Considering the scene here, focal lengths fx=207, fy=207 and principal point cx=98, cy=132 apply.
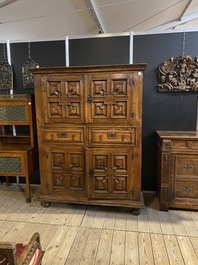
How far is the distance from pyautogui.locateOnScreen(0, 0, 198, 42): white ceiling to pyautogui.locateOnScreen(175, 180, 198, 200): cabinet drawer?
206cm

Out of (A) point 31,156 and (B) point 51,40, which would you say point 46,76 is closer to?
(B) point 51,40

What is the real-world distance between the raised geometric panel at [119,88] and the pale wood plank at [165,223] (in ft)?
5.11

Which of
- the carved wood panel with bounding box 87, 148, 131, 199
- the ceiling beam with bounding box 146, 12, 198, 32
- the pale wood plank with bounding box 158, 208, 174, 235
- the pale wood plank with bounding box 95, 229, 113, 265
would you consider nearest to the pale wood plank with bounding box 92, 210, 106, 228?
the pale wood plank with bounding box 95, 229, 113, 265

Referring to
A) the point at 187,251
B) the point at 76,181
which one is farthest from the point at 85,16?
the point at 187,251

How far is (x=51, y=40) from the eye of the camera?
3.04 meters

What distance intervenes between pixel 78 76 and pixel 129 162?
120 cm

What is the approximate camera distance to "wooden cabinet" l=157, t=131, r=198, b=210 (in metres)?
2.48

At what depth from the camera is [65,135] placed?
2.57m

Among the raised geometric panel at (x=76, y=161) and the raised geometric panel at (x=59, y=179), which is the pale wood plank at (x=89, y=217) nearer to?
the raised geometric panel at (x=59, y=179)

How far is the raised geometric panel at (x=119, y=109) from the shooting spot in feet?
7.93

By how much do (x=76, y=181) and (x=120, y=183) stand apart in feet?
1.85

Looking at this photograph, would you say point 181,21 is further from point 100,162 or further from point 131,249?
point 131,249

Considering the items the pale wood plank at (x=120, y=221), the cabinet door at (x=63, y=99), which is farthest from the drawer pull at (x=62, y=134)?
the pale wood plank at (x=120, y=221)

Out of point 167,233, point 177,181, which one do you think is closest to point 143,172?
point 177,181
